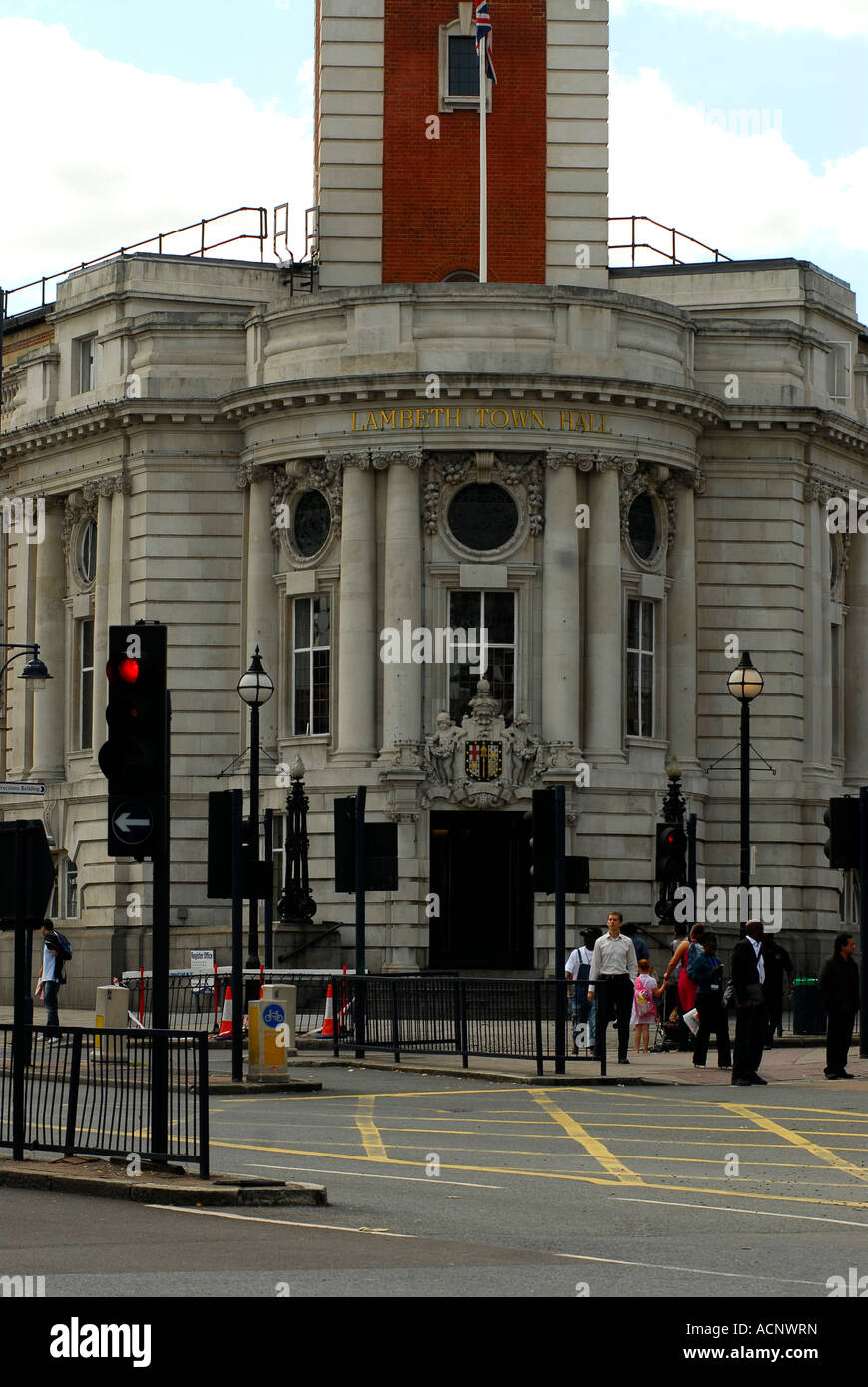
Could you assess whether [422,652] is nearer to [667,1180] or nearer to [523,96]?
[523,96]

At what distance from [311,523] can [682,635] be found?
26.6 ft

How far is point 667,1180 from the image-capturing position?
17203mm

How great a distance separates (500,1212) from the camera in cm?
1518

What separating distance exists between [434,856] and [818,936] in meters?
→ 8.62

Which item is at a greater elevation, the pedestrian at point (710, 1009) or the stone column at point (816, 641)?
the stone column at point (816, 641)

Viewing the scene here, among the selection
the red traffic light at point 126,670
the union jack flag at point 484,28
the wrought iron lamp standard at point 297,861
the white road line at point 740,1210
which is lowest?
the white road line at point 740,1210

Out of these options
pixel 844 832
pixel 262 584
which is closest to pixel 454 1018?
pixel 844 832

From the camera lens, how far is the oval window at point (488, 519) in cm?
4800

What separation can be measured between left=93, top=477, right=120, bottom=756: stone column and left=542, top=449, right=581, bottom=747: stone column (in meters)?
10.3

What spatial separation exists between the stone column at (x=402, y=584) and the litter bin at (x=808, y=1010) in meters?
13.9

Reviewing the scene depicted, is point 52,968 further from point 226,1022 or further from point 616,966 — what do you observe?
point 616,966

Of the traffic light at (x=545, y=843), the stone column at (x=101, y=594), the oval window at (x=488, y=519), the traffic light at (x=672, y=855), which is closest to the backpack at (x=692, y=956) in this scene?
the traffic light at (x=545, y=843)

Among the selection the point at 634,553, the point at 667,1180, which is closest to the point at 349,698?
the point at 634,553

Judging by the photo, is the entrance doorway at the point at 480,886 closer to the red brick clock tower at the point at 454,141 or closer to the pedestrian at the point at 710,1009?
the red brick clock tower at the point at 454,141
